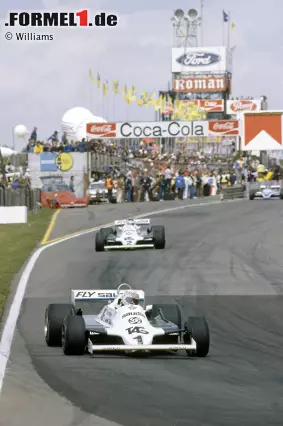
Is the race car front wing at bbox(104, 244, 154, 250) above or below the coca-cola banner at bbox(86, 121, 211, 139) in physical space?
below

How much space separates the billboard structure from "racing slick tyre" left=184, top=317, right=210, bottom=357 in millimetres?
40746

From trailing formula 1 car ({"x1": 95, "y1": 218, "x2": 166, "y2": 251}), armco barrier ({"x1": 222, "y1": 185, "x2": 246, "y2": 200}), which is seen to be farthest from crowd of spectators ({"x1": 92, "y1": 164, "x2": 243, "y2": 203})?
trailing formula 1 car ({"x1": 95, "y1": 218, "x2": 166, "y2": 251})

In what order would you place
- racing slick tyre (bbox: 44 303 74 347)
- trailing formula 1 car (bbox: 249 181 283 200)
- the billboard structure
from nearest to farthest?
racing slick tyre (bbox: 44 303 74 347) → trailing formula 1 car (bbox: 249 181 283 200) → the billboard structure

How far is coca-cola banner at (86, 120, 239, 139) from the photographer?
2253 inches

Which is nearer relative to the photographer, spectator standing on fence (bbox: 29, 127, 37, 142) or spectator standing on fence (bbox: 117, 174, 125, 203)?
spectator standing on fence (bbox: 117, 174, 125, 203)

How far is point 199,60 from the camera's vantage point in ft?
446

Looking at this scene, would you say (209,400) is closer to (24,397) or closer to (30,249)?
(24,397)

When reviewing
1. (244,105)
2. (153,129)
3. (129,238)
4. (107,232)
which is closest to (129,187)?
(153,129)

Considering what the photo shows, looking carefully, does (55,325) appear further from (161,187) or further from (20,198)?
(161,187)

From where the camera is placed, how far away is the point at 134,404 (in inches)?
339

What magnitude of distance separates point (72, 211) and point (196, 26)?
→ 92.7m

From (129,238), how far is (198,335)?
14.0 meters

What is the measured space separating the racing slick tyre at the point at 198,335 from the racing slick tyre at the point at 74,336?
1206 millimetres

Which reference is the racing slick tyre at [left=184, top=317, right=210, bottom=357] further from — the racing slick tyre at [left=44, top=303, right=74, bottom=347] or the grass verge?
the grass verge
